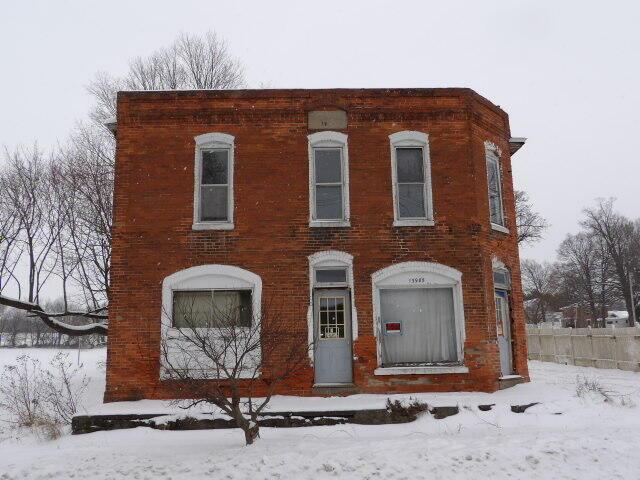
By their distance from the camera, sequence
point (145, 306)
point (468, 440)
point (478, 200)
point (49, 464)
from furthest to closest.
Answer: point (478, 200) → point (145, 306) → point (468, 440) → point (49, 464)

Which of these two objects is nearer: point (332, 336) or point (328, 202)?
point (332, 336)

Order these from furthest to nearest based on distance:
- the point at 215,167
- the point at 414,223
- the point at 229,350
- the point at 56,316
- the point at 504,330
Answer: the point at 56,316 → the point at 504,330 → the point at 215,167 → the point at 414,223 → the point at 229,350

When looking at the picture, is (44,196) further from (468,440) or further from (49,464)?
(468,440)

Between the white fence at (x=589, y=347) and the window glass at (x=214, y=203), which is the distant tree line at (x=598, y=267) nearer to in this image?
the white fence at (x=589, y=347)

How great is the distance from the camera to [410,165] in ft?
40.1

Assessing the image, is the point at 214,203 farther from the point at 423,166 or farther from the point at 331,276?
the point at 423,166

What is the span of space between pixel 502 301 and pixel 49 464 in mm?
9632

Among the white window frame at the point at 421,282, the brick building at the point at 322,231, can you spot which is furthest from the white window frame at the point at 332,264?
the white window frame at the point at 421,282

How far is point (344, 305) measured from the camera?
11.5m

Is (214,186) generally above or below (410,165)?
below

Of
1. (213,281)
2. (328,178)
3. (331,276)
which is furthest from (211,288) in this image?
(328,178)

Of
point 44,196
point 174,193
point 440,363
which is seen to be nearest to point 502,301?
point 440,363

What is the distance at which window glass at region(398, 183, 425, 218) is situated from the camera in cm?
1200

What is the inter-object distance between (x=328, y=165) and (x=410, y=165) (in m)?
1.83
